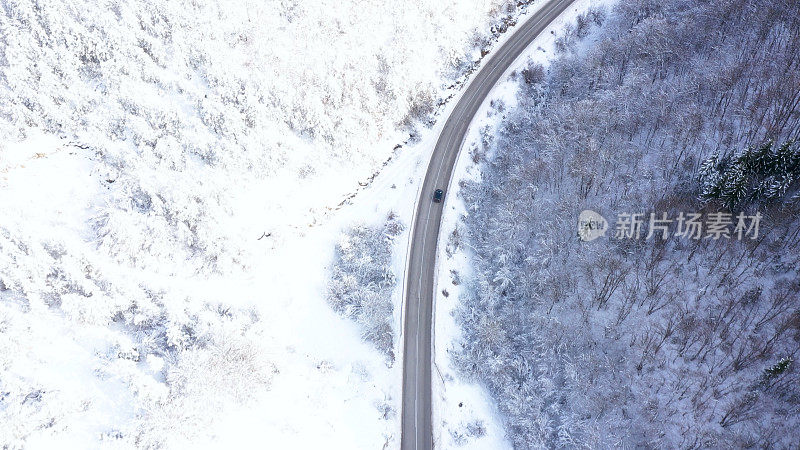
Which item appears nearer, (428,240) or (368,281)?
(368,281)

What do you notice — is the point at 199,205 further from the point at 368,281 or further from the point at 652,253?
the point at 652,253

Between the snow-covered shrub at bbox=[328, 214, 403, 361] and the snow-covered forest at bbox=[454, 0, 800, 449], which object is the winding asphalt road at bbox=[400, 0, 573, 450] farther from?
the snow-covered forest at bbox=[454, 0, 800, 449]

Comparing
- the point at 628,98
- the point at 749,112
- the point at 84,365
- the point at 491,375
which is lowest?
the point at 84,365

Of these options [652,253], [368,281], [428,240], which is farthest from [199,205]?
[652,253]

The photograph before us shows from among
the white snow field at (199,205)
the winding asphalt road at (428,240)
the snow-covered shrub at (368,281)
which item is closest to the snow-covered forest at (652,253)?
the winding asphalt road at (428,240)

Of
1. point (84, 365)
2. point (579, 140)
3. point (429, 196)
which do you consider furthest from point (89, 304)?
point (579, 140)

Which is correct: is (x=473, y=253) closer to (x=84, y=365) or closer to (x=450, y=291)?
(x=450, y=291)
